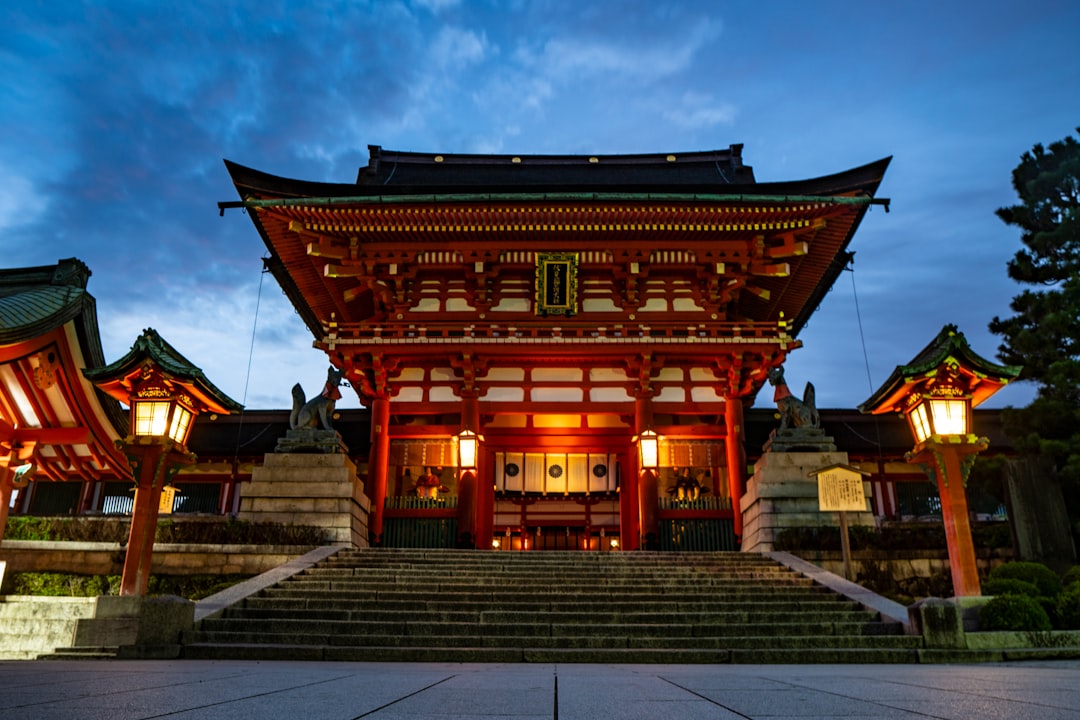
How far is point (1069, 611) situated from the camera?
354 inches

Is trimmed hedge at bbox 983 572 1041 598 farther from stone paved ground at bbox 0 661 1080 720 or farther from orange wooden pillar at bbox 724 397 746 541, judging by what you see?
orange wooden pillar at bbox 724 397 746 541

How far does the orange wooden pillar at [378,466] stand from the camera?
17281 millimetres

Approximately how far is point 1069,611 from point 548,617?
6.92 metres

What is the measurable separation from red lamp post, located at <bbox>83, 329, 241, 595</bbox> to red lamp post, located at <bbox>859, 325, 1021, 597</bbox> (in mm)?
11189

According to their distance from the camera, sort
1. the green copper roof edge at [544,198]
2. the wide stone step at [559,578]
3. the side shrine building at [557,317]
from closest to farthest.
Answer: the wide stone step at [559,578]
the green copper roof edge at [544,198]
the side shrine building at [557,317]

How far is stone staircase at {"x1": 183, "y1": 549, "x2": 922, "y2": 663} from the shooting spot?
8078mm

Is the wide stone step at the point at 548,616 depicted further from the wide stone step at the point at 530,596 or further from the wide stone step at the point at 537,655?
the wide stone step at the point at 537,655

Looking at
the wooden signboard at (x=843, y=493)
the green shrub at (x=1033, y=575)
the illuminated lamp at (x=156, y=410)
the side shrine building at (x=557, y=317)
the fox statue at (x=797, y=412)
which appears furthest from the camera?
the side shrine building at (x=557, y=317)

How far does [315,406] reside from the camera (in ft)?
53.4

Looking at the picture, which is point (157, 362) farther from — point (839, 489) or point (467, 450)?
point (839, 489)

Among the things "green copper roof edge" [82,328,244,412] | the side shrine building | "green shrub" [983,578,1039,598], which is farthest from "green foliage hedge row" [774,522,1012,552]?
"green copper roof edge" [82,328,244,412]

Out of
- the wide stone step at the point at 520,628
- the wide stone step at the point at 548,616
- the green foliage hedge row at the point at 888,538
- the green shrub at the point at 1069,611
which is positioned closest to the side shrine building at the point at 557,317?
the green foliage hedge row at the point at 888,538

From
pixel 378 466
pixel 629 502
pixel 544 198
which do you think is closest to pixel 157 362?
pixel 378 466

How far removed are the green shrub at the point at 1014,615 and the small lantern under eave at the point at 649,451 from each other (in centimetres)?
903
